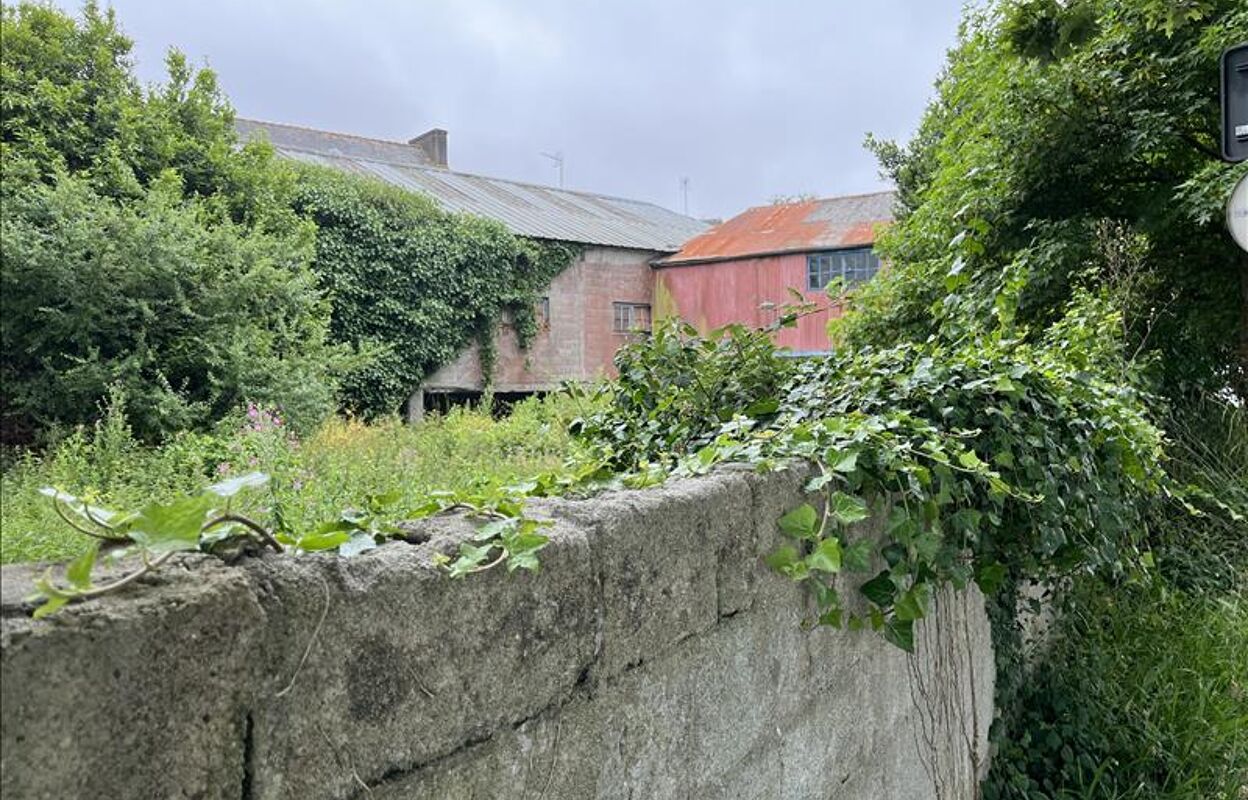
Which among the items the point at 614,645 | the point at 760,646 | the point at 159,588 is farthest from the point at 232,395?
the point at 760,646

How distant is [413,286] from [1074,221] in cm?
1312

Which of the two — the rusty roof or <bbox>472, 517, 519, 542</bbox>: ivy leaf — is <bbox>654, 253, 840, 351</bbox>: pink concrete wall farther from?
<bbox>472, 517, 519, 542</bbox>: ivy leaf

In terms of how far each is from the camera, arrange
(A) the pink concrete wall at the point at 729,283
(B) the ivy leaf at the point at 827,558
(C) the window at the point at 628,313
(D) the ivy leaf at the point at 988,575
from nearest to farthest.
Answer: (B) the ivy leaf at the point at 827,558 → (D) the ivy leaf at the point at 988,575 → (C) the window at the point at 628,313 → (A) the pink concrete wall at the point at 729,283

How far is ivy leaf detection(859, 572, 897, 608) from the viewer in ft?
6.77

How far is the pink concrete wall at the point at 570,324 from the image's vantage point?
1806 cm

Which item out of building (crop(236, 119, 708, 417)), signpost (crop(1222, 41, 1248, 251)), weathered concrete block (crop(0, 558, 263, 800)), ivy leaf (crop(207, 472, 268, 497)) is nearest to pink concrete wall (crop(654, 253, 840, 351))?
building (crop(236, 119, 708, 417))

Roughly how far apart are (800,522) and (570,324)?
18.1m

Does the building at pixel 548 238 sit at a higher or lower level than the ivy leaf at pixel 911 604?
higher

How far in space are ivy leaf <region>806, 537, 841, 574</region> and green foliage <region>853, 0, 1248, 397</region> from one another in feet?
12.1

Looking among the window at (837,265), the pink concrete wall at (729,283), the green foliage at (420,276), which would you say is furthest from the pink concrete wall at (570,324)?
the window at (837,265)

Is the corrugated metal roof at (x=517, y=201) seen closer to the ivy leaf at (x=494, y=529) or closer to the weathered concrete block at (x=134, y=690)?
the ivy leaf at (x=494, y=529)

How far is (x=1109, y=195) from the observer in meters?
5.90

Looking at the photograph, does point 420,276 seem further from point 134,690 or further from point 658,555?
point 134,690

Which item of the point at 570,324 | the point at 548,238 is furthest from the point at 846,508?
the point at 570,324
